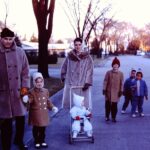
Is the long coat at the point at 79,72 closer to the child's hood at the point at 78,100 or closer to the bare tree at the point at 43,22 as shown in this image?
the child's hood at the point at 78,100

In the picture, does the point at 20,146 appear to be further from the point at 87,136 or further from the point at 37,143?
the point at 87,136

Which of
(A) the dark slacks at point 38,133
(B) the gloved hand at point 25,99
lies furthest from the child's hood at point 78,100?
(B) the gloved hand at point 25,99

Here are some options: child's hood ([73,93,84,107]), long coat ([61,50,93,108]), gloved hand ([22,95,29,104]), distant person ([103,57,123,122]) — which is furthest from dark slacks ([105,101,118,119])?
Answer: gloved hand ([22,95,29,104])

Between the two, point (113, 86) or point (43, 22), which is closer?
point (113, 86)

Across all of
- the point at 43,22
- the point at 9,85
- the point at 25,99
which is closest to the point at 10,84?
the point at 9,85

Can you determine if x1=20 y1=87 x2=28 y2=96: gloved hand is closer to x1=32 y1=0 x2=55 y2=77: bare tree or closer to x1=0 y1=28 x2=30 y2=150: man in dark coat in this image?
x1=0 y1=28 x2=30 y2=150: man in dark coat

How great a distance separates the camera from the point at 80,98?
8258 mm

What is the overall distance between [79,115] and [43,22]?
1393cm

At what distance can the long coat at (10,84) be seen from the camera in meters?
7.02

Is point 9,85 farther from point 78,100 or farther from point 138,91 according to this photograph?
point 138,91

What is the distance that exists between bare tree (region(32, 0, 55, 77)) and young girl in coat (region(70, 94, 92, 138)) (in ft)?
44.9

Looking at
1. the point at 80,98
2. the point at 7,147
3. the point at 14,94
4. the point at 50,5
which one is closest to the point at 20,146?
the point at 7,147

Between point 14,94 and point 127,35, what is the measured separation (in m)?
137

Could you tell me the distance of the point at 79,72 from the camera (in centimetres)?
868
